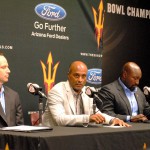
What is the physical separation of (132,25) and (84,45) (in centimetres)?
122

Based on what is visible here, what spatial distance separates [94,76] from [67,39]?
29.3 inches

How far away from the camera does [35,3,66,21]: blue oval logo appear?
5.86m

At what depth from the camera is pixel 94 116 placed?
4074mm

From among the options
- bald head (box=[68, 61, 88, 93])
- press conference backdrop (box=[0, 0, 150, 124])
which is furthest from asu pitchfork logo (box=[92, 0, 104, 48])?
bald head (box=[68, 61, 88, 93])

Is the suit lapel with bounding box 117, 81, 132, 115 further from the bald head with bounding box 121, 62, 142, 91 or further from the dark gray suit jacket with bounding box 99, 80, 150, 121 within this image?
the bald head with bounding box 121, 62, 142, 91

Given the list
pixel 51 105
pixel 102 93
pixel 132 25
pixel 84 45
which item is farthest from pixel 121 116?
pixel 132 25

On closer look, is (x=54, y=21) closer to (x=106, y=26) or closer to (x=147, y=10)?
(x=106, y=26)

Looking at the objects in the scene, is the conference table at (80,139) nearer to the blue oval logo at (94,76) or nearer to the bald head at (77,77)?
the bald head at (77,77)

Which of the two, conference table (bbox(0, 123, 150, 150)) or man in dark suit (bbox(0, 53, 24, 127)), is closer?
conference table (bbox(0, 123, 150, 150))

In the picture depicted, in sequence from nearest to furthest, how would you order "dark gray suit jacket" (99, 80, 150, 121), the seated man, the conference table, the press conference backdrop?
1. the conference table
2. the seated man
3. "dark gray suit jacket" (99, 80, 150, 121)
4. the press conference backdrop

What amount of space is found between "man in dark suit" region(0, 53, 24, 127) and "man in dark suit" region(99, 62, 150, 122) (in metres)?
1.08

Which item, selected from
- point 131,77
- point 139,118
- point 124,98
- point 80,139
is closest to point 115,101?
point 124,98

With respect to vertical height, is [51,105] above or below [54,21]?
below

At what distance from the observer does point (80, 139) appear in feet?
11.2
